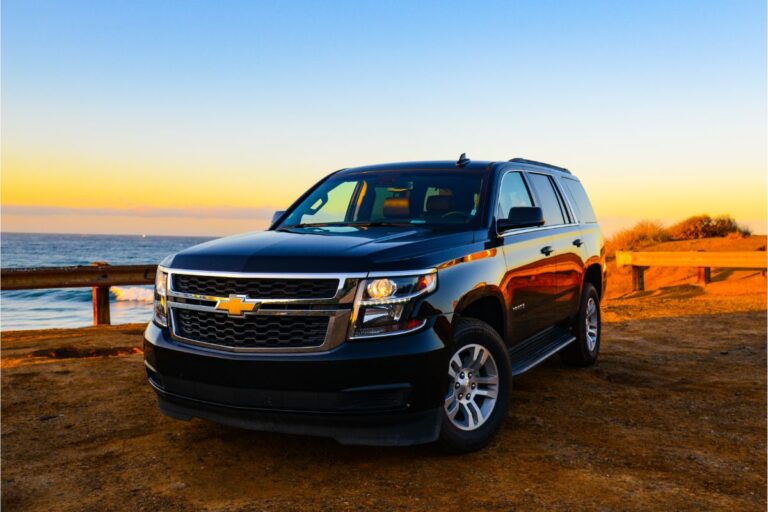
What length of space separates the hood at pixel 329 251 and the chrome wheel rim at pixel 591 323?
10.4 feet

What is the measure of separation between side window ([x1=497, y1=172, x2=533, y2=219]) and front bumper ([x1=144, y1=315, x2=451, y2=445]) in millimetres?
1670

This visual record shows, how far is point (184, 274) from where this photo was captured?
3959 mm

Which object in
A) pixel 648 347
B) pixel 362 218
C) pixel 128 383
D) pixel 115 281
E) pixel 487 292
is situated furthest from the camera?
pixel 115 281

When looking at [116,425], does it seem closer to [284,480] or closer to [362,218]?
[284,480]

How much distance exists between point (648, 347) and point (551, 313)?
3.20m

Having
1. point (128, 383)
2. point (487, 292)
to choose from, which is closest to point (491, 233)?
point (487, 292)

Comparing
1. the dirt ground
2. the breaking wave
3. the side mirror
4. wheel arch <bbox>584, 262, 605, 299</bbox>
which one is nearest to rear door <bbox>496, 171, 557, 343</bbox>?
the side mirror

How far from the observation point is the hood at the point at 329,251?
141 inches

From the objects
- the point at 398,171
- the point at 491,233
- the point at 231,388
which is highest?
the point at 398,171

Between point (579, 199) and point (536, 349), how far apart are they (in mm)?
2531

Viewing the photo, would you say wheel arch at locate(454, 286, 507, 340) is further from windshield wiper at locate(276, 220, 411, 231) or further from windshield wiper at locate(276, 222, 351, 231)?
windshield wiper at locate(276, 222, 351, 231)

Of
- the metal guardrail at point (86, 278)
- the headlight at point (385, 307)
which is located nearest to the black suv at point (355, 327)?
the headlight at point (385, 307)

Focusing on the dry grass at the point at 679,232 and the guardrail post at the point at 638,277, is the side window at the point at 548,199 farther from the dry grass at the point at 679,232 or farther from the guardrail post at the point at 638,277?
the dry grass at the point at 679,232

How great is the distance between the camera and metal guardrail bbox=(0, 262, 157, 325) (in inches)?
374
